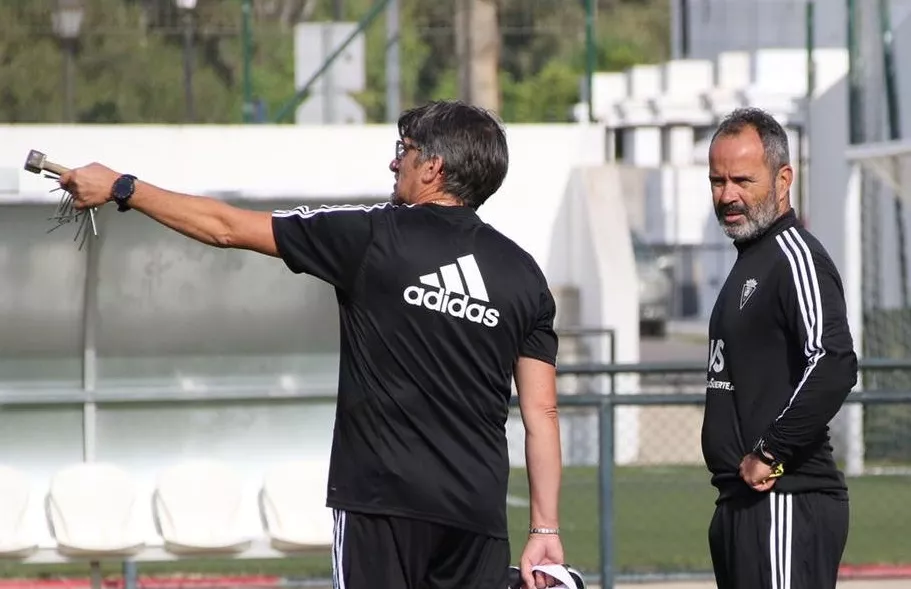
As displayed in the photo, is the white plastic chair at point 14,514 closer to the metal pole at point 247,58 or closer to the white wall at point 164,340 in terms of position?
the white wall at point 164,340

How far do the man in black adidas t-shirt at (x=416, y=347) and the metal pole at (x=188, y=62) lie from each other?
1418cm

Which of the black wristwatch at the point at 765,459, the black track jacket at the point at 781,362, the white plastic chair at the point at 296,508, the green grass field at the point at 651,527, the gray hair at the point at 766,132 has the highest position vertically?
the gray hair at the point at 766,132

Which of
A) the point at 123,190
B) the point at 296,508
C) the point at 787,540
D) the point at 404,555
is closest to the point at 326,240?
the point at 123,190

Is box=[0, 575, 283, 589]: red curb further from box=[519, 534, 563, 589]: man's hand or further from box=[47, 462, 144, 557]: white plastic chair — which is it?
box=[519, 534, 563, 589]: man's hand

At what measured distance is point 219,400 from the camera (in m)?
9.54

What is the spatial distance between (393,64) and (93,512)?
39.9ft

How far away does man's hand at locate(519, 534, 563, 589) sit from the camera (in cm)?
470

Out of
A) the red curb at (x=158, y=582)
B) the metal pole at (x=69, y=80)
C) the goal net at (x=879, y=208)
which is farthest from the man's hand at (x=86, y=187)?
the metal pole at (x=69, y=80)

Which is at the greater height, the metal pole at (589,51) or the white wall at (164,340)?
the metal pole at (589,51)

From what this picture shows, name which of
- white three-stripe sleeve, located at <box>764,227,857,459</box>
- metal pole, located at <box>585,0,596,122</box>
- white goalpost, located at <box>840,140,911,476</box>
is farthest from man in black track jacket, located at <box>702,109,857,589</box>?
metal pole, located at <box>585,0,596,122</box>

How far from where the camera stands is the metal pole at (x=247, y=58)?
60.7 feet

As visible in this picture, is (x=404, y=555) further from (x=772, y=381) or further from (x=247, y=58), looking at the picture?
(x=247, y=58)

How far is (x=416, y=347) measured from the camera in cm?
446

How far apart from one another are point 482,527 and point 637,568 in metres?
6.15
